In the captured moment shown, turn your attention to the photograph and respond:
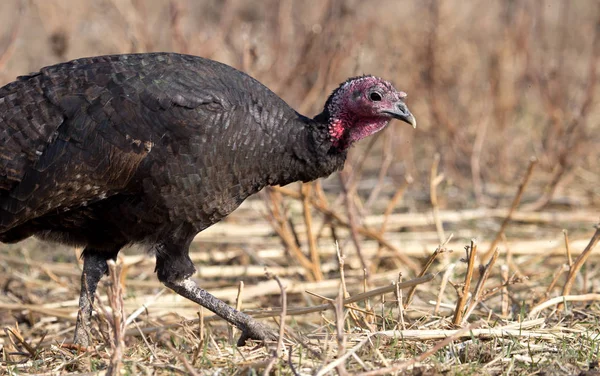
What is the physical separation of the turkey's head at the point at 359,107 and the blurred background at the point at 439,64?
2.03m

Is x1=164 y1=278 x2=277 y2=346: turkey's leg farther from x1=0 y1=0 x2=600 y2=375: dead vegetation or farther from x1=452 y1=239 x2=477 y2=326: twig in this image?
x1=452 y1=239 x2=477 y2=326: twig

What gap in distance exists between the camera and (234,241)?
22.4ft

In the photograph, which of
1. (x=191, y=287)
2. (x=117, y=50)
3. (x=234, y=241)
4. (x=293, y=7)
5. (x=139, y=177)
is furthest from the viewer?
(x=293, y=7)

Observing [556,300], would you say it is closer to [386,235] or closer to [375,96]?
[375,96]

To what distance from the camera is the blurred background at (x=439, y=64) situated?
7480mm

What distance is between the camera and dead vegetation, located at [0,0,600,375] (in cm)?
390

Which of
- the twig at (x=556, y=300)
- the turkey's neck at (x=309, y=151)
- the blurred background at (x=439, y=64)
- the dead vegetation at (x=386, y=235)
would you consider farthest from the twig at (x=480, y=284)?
the blurred background at (x=439, y=64)

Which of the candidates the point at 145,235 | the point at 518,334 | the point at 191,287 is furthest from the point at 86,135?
A: the point at 518,334

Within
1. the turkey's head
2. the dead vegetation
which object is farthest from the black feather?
the dead vegetation

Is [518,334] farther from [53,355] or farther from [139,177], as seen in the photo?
[53,355]

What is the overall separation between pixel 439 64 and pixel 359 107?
425cm

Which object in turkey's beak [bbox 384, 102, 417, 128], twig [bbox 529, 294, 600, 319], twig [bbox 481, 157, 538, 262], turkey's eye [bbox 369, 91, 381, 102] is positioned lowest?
twig [bbox 529, 294, 600, 319]

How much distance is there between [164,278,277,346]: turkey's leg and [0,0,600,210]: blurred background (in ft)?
8.20

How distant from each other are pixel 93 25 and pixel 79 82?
3275mm
